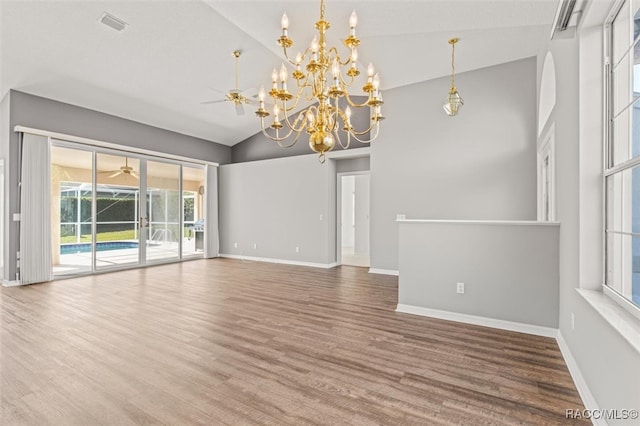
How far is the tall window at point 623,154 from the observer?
170 centimetres

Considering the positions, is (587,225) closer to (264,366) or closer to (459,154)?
Answer: (264,366)

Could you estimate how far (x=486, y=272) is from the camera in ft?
10.9

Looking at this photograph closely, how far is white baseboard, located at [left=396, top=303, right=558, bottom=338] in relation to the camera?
3.04 meters

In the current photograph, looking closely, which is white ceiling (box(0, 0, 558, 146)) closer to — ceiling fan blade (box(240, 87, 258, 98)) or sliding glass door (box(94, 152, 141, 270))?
ceiling fan blade (box(240, 87, 258, 98))

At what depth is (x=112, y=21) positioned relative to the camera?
161 inches

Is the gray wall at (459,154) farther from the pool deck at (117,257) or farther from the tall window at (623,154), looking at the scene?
the pool deck at (117,257)

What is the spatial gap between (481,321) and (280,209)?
5355 millimetres

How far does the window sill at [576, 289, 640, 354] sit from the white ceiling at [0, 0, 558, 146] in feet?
8.37

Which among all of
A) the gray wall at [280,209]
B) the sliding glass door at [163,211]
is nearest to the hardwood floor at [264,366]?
the gray wall at [280,209]

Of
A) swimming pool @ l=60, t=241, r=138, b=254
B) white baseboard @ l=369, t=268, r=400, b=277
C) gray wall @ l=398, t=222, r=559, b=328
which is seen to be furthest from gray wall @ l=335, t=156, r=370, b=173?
swimming pool @ l=60, t=241, r=138, b=254

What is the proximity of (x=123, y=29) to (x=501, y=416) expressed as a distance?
19.7 ft

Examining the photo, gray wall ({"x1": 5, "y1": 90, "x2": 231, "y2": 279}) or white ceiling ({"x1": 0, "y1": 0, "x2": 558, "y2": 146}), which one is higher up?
white ceiling ({"x1": 0, "y1": 0, "x2": 558, "y2": 146})

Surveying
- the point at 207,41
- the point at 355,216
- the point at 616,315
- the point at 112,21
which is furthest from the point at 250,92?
the point at 616,315

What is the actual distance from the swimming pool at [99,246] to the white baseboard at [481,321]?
617 cm
